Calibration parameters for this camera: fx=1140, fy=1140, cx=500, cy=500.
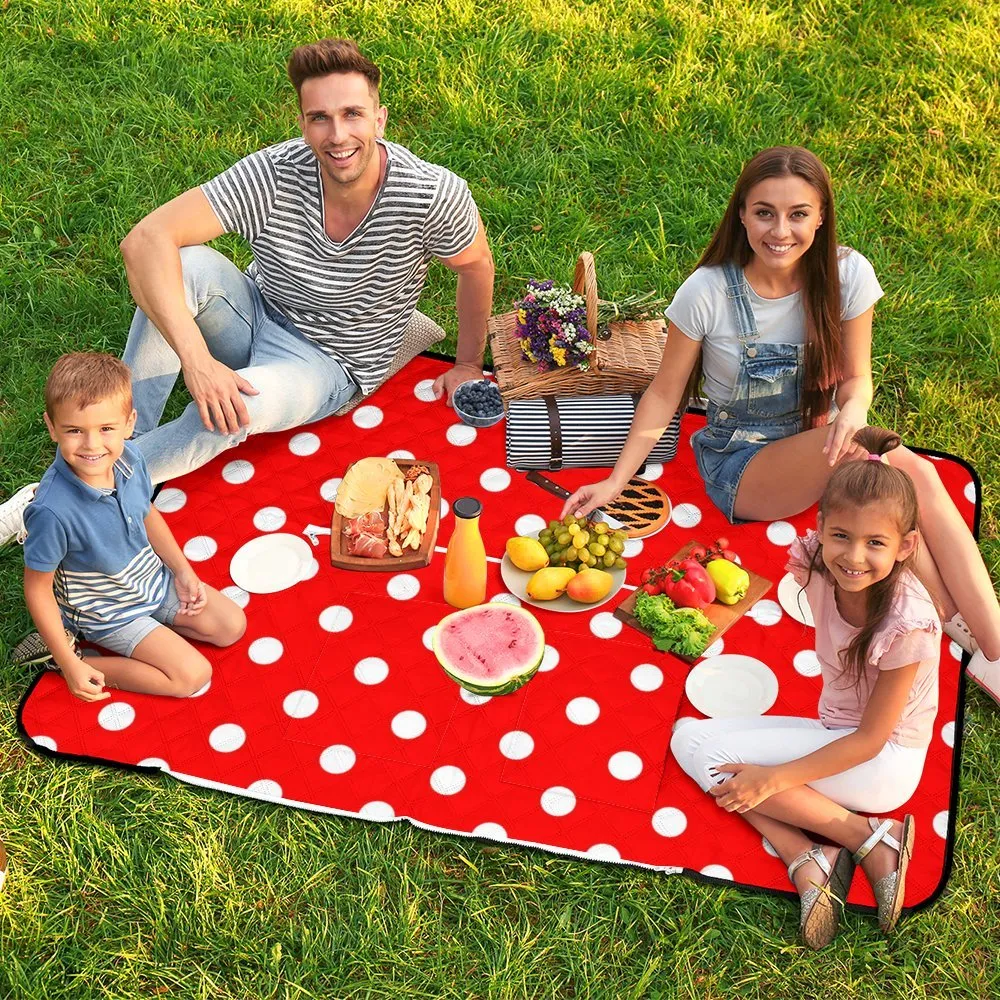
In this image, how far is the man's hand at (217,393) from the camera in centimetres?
431

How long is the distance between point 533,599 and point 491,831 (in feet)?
3.03

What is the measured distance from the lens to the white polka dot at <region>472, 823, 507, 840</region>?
12.0 feet

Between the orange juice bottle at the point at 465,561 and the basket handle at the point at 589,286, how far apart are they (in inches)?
38.5

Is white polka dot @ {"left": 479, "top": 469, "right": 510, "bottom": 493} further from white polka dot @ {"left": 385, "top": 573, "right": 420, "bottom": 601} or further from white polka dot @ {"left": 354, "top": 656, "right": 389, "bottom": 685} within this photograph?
white polka dot @ {"left": 354, "top": 656, "right": 389, "bottom": 685}

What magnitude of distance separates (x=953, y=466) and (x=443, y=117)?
11.0ft

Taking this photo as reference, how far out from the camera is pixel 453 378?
505cm

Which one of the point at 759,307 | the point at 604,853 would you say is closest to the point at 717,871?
the point at 604,853

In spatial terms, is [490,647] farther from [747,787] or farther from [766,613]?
[766,613]

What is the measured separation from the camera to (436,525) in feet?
14.7

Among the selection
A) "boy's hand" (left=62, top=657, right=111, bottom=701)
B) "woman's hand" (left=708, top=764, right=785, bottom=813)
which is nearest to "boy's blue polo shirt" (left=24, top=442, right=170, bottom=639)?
"boy's hand" (left=62, top=657, right=111, bottom=701)

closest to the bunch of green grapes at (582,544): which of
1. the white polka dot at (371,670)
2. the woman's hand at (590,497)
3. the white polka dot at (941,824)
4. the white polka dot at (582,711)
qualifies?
the woman's hand at (590,497)

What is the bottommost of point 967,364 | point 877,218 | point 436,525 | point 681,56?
point 436,525

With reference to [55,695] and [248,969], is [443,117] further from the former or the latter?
[248,969]

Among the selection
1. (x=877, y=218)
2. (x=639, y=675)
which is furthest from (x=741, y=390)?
(x=877, y=218)
